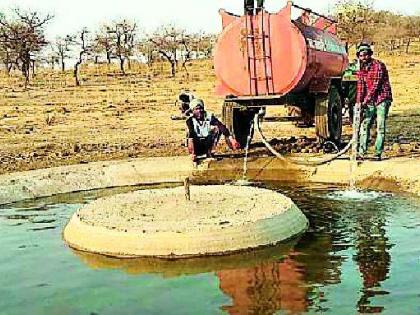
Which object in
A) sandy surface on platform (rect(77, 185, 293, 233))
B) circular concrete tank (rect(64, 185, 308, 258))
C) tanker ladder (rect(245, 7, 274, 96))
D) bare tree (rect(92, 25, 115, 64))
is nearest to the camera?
circular concrete tank (rect(64, 185, 308, 258))

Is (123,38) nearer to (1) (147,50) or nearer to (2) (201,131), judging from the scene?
(1) (147,50)

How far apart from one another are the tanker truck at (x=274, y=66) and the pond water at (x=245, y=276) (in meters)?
4.10

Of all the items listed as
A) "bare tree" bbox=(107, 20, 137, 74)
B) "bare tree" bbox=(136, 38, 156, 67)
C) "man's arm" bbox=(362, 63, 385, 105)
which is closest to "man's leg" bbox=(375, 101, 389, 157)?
"man's arm" bbox=(362, 63, 385, 105)

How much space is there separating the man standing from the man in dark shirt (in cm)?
227

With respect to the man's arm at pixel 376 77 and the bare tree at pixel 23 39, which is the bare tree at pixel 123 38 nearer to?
the bare tree at pixel 23 39

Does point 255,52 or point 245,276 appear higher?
point 255,52

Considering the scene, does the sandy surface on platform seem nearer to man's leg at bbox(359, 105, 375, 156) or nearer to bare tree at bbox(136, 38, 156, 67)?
man's leg at bbox(359, 105, 375, 156)

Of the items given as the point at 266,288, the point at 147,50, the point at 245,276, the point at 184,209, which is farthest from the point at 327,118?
the point at 147,50

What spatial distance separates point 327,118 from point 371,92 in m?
1.75

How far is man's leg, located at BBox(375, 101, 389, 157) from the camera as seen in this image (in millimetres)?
11180

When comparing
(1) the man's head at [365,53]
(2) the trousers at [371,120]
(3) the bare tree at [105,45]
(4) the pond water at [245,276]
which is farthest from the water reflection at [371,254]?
(3) the bare tree at [105,45]

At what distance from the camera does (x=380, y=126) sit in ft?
37.2

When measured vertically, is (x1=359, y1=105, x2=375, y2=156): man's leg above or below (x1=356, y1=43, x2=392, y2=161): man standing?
below

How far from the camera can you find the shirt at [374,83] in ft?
37.4
